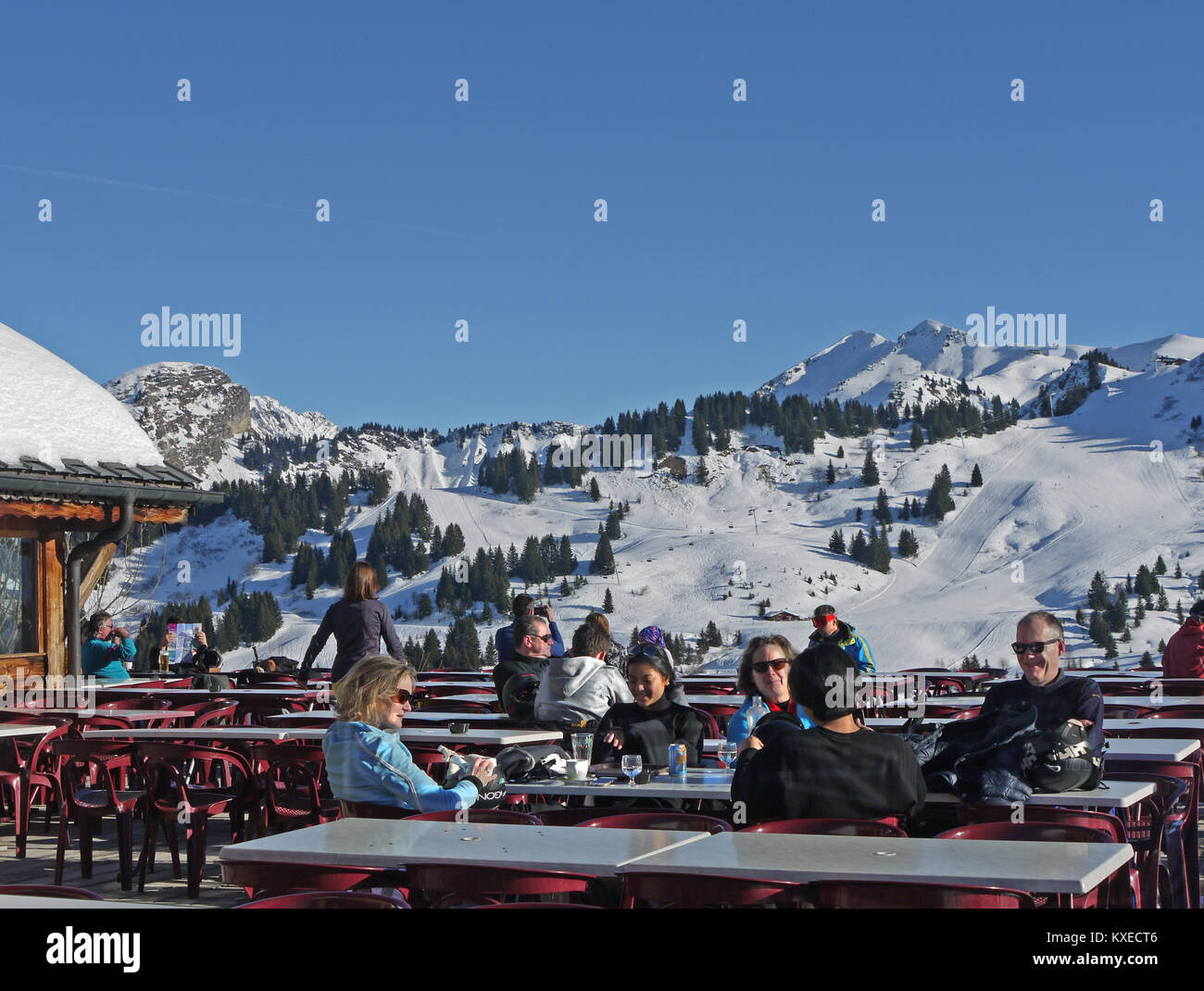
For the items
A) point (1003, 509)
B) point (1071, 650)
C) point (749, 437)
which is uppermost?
point (749, 437)

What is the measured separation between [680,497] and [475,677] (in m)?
105

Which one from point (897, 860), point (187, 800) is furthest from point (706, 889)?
point (187, 800)

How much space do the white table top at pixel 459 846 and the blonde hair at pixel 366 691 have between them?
587 mm

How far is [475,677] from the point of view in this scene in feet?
47.3

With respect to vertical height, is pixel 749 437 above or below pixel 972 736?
above

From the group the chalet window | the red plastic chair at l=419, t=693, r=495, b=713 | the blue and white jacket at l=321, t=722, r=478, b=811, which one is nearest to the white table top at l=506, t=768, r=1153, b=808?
the blue and white jacket at l=321, t=722, r=478, b=811

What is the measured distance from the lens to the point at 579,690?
24.1ft

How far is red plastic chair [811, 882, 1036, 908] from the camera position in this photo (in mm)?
3121

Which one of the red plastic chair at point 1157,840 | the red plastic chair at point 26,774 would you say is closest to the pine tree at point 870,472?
the red plastic chair at point 26,774

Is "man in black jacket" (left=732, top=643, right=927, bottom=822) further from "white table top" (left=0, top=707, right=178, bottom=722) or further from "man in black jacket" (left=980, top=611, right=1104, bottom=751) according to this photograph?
"white table top" (left=0, top=707, right=178, bottom=722)

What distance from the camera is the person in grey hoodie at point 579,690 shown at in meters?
7.34
